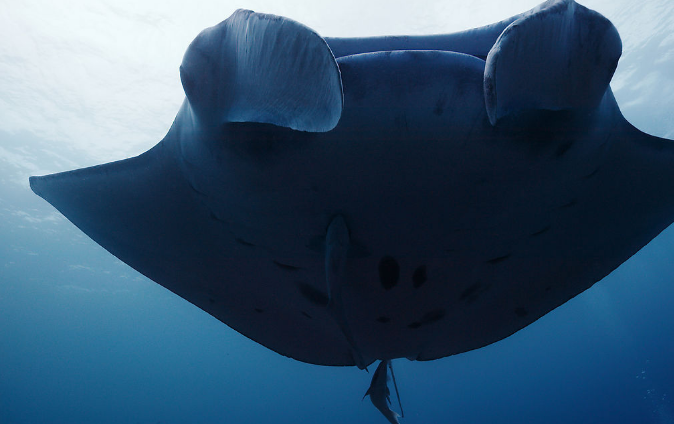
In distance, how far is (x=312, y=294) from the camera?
193cm

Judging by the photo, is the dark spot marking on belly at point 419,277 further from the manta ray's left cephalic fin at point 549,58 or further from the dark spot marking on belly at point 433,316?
the manta ray's left cephalic fin at point 549,58

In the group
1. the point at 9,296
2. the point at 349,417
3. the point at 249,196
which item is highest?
the point at 9,296

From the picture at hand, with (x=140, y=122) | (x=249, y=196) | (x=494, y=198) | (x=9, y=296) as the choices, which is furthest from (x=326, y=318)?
(x=9, y=296)

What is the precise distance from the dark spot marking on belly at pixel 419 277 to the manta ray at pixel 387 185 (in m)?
0.01

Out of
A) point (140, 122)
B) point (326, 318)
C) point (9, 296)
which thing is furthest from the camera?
point (9, 296)

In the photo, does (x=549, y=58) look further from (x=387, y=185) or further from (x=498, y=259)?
(x=498, y=259)

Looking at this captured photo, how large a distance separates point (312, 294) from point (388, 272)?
467 millimetres

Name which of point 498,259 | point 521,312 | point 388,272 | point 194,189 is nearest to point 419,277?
point 388,272

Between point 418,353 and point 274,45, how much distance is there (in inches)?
→ 88.5

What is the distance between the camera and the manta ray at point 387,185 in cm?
82

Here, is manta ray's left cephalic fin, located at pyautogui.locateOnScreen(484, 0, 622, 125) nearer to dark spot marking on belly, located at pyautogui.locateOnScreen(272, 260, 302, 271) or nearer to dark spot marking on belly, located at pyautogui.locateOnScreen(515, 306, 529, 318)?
dark spot marking on belly, located at pyautogui.locateOnScreen(272, 260, 302, 271)

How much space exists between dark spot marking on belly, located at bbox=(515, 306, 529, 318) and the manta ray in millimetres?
15

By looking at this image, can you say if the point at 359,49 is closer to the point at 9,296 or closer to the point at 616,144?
the point at 616,144

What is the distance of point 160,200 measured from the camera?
5.99 feet
